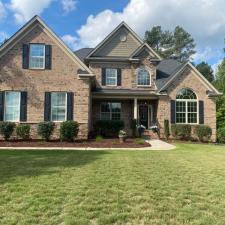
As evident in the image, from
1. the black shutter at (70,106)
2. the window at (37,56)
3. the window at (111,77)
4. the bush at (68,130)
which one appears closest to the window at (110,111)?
the window at (111,77)

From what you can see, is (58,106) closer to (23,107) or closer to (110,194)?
(23,107)

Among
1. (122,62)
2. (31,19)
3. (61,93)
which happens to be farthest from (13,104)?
(122,62)

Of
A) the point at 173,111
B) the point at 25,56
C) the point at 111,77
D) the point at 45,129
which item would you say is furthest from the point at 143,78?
the point at 45,129

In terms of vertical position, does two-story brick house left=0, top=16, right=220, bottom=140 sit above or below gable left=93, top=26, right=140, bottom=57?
below

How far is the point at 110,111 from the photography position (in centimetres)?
2280

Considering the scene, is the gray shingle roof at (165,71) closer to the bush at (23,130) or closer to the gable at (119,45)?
the gable at (119,45)

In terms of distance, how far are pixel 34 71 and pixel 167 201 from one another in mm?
14990

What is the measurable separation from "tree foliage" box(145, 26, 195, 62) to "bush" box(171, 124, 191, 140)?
130 feet

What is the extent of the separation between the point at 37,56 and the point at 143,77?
847cm

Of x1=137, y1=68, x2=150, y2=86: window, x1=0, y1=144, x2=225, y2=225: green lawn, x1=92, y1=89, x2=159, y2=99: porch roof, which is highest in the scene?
x1=137, y1=68, x2=150, y2=86: window

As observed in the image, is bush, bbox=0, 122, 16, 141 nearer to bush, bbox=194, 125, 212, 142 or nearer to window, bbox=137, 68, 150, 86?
window, bbox=137, 68, 150, 86

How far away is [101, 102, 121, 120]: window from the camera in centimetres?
2272

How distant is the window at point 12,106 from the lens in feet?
59.7

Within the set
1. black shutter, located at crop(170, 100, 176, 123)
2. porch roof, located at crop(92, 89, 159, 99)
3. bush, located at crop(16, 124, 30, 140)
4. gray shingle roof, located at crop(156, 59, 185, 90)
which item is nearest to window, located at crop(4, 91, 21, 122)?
bush, located at crop(16, 124, 30, 140)
